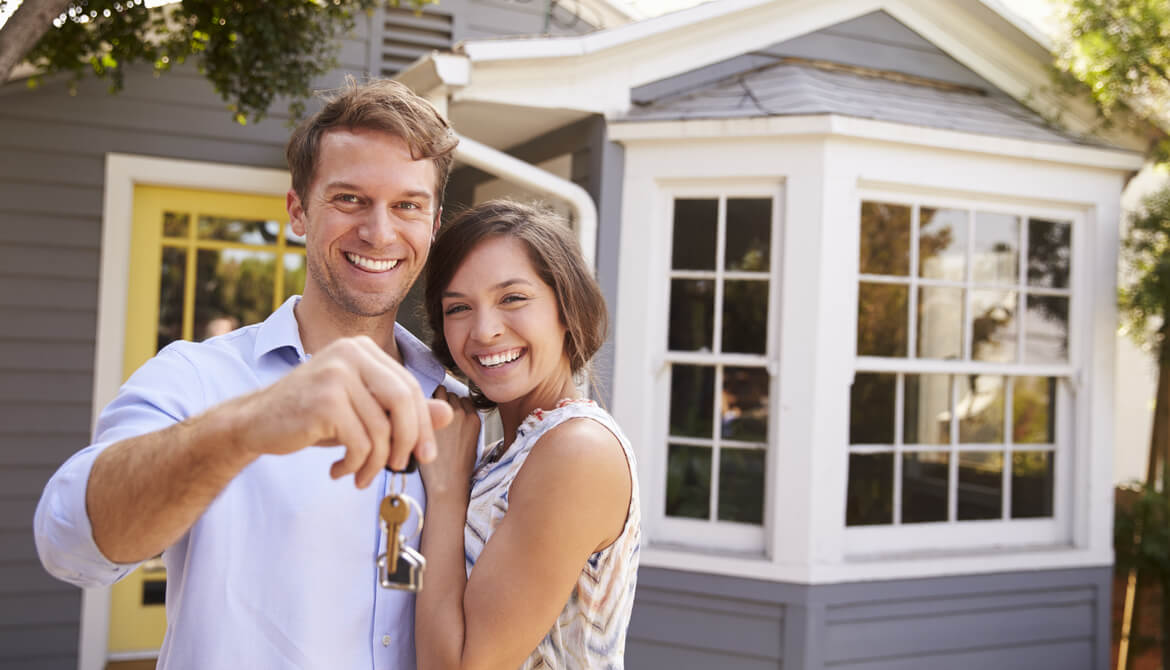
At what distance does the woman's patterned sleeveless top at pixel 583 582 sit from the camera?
Result: 1550 millimetres

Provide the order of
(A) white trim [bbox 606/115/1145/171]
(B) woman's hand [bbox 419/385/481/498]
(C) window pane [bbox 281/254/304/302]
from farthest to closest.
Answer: (C) window pane [bbox 281/254/304/302] < (A) white trim [bbox 606/115/1145/171] < (B) woman's hand [bbox 419/385/481/498]

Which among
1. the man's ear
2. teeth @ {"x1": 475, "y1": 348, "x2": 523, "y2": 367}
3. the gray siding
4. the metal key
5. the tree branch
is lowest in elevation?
the gray siding

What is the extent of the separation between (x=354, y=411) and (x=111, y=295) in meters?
4.48

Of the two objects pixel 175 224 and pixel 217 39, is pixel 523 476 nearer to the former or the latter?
pixel 217 39

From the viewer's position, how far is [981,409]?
4.39 m

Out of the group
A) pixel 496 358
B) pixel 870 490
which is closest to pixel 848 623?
pixel 870 490

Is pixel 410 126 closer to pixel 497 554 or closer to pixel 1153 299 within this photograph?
pixel 497 554

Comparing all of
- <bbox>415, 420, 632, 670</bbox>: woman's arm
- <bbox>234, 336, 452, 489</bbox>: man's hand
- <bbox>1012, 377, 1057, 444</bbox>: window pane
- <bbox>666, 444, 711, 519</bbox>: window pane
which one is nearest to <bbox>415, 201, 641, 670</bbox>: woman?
<bbox>415, 420, 632, 670</bbox>: woman's arm

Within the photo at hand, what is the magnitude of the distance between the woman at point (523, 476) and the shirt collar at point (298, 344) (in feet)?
0.13

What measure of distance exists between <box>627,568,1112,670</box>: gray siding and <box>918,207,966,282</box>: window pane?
1381 millimetres

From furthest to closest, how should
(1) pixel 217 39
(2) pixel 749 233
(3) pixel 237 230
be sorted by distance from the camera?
(3) pixel 237 230 → (2) pixel 749 233 → (1) pixel 217 39

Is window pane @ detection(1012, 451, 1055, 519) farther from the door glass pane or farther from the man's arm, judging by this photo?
the man's arm

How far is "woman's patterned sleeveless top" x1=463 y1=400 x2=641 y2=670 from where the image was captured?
1.55 m

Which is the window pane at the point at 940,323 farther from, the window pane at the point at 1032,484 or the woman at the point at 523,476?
the woman at the point at 523,476
